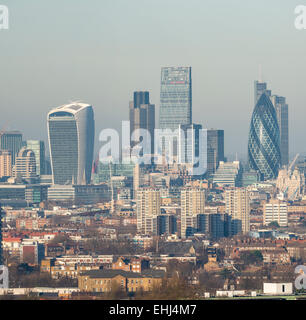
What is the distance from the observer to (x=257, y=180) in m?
65.9

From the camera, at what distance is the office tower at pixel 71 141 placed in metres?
61.9

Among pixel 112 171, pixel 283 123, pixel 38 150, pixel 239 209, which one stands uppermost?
pixel 283 123

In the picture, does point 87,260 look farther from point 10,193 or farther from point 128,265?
point 10,193

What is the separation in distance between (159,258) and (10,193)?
30.9 m

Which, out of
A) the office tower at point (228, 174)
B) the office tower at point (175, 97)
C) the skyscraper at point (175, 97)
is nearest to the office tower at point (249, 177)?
the office tower at point (228, 174)

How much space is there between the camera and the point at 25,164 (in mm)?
61562

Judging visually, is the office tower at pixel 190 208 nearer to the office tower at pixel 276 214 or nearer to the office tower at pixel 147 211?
the office tower at pixel 147 211

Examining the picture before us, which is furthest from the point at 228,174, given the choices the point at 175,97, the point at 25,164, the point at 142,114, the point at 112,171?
the point at 175,97

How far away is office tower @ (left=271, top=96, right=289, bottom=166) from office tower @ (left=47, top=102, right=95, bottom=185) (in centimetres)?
1529

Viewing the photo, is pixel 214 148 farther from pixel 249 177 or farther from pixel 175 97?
pixel 175 97

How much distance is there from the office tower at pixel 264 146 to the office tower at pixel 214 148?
208 cm

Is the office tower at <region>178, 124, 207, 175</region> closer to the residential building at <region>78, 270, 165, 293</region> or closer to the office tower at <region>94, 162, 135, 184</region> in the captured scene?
the office tower at <region>94, 162, 135, 184</region>

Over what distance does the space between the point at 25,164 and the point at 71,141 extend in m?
3.31

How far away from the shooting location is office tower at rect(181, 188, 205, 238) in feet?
104
